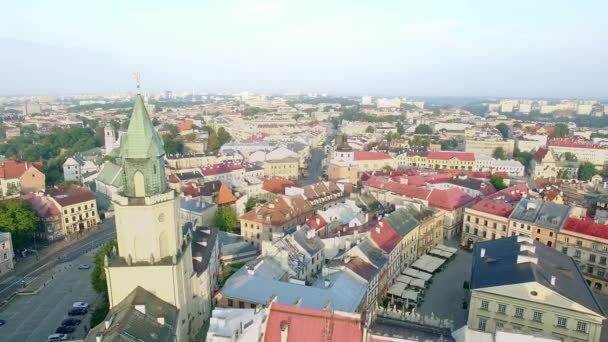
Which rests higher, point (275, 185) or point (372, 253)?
point (372, 253)

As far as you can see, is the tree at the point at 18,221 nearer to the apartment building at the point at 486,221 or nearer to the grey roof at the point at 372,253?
A: the grey roof at the point at 372,253

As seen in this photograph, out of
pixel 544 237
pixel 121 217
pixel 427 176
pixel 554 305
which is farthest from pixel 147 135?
pixel 427 176

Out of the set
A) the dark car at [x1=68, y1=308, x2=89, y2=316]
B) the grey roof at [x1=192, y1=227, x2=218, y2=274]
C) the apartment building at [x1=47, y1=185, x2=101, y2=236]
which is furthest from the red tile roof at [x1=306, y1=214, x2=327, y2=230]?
the apartment building at [x1=47, y1=185, x2=101, y2=236]

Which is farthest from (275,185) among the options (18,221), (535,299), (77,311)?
(535,299)

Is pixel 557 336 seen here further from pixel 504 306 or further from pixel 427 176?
pixel 427 176

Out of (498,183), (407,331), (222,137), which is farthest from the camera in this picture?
(222,137)

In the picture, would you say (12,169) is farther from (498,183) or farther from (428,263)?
(498,183)

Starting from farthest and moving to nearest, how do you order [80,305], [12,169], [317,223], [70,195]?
[12,169] → [70,195] → [317,223] → [80,305]
